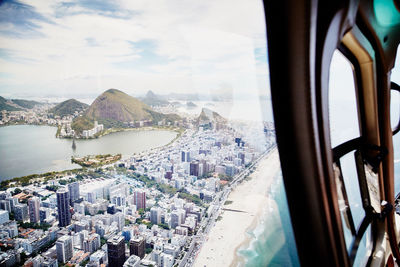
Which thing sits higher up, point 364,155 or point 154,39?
point 154,39

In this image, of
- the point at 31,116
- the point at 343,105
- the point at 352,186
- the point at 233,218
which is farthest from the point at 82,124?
the point at 352,186

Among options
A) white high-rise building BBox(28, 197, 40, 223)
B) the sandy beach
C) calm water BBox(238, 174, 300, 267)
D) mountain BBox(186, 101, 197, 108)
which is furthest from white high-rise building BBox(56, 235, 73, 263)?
calm water BBox(238, 174, 300, 267)

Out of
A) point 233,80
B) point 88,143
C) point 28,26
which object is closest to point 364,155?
point 233,80

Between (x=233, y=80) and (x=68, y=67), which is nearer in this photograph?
(x=68, y=67)

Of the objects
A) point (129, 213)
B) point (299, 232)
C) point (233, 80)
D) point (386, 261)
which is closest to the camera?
point (299, 232)

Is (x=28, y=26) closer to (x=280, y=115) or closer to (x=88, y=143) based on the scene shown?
(x=88, y=143)

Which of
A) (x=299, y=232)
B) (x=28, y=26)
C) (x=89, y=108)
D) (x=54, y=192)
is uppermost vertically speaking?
(x=28, y=26)

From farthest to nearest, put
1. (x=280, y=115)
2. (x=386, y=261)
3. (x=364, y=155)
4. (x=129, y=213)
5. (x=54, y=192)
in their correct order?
(x=386, y=261) → (x=364, y=155) → (x=129, y=213) → (x=54, y=192) → (x=280, y=115)
